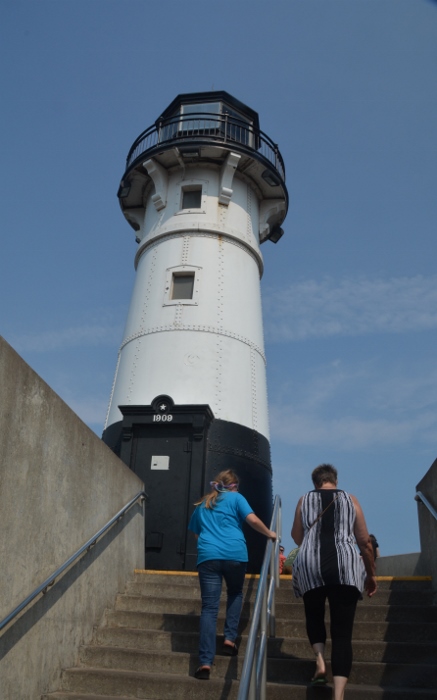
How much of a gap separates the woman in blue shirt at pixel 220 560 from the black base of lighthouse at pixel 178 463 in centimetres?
430

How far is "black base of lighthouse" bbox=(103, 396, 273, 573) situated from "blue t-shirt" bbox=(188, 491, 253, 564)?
4.30 meters

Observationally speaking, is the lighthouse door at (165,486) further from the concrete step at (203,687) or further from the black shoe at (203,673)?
the black shoe at (203,673)

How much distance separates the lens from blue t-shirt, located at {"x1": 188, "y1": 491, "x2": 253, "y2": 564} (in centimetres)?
522

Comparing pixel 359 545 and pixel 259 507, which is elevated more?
pixel 259 507

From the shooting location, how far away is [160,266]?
40.7ft

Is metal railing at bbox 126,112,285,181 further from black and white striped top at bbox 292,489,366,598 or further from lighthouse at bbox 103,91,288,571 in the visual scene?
black and white striped top at bbox 292,489,366,598

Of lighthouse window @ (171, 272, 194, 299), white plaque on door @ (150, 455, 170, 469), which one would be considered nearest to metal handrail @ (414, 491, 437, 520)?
white plaque on door @ (150, 455, 170, 469)

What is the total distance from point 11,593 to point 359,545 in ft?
8.38

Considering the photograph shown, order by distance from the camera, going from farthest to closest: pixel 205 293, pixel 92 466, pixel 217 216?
pixel 217 216, pixel 205 293, pixel 92 466

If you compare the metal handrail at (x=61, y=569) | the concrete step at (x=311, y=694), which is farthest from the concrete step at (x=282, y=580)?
the concrete step at (x=311, y=694)

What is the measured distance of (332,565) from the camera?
4281 mm

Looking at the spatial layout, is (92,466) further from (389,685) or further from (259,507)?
(259,507)

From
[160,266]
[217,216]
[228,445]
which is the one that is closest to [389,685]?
[228,445]

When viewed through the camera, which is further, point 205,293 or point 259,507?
point 205,293
